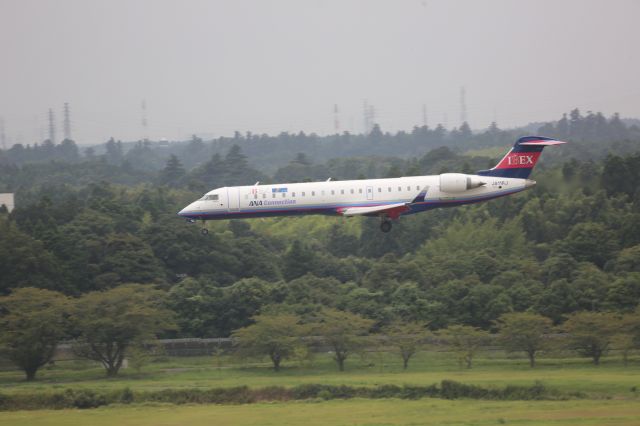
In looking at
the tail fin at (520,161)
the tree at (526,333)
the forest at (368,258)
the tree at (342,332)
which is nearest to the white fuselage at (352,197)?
the tail fin at (520,161)

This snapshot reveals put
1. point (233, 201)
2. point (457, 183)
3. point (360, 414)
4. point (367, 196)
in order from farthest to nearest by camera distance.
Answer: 1. point (233, 201)
2. point (457, 183)
3. point (367, 196)
4. point (360, 414)

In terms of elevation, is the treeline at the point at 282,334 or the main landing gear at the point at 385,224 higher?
the main landing gear at the point at 385,224

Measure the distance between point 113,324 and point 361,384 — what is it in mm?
19089

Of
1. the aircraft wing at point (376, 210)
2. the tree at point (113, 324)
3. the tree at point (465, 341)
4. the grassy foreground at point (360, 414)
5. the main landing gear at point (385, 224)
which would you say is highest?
the aircraft wing at point (376, 210)

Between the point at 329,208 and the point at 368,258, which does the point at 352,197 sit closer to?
the point at 329,208

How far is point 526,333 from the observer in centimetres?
6919

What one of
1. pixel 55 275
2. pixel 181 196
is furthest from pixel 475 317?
pixel 181 196

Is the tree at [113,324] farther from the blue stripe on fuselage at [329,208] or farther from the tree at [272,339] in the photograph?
the blue stripe on fuselage at [329,208]

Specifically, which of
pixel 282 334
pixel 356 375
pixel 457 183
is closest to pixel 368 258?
pixel 282 334

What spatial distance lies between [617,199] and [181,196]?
6082 cm

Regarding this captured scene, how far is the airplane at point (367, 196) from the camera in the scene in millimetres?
67062

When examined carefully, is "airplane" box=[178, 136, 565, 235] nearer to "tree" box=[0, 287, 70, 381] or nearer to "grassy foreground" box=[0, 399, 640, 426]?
"tree" box=[0, 287, 70, 381]

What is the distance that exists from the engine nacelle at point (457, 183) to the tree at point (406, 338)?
9650mm

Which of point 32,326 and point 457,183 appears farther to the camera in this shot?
point 32,326
